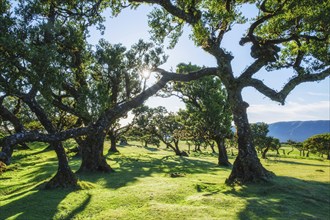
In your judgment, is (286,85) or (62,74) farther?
(286,85)

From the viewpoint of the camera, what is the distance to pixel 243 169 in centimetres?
2320

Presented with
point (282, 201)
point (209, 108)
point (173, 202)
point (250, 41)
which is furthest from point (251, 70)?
point (209, 108)

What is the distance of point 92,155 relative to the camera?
102ft

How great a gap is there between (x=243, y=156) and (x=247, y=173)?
133 centimetres

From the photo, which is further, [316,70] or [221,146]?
[221,146]

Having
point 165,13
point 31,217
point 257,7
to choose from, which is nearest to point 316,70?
point 257,7

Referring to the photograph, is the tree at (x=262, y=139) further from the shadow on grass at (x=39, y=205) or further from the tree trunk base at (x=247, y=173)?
the shadow on grass at (x=39, y=205)

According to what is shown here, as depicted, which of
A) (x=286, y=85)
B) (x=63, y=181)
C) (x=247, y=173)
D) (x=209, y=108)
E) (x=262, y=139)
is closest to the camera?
(x=63, y=181)

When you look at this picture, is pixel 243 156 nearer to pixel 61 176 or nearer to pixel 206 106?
pixel 61 176

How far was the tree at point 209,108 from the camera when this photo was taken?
47.1 metres

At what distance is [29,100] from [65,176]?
627 cm

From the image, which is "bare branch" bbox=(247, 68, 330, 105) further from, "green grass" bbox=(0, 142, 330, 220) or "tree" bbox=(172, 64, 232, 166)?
"tree" bbox=(172, 64, 232, 166)

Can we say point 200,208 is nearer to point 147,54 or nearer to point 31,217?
point 31,217

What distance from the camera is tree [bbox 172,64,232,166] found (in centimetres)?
4712
